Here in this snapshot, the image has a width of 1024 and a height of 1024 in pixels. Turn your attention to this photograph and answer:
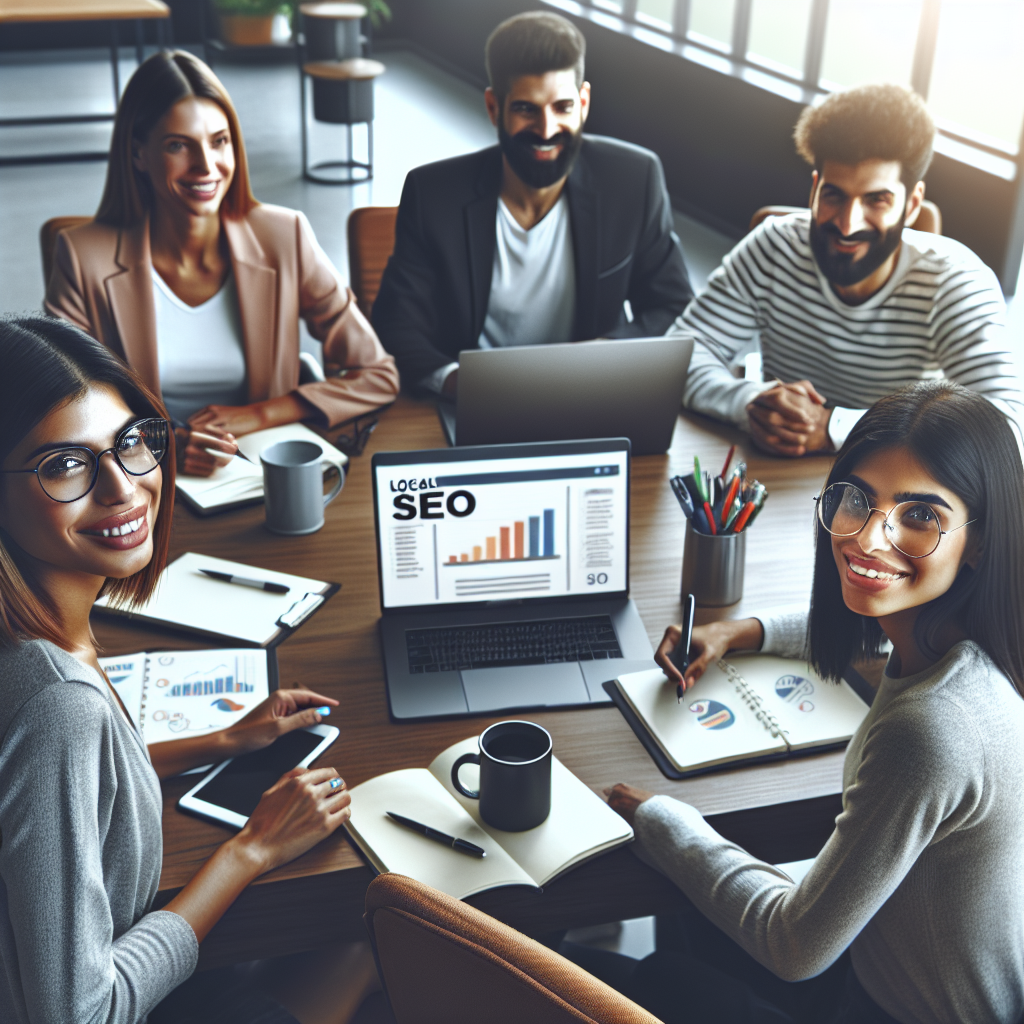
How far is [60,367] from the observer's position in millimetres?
1102

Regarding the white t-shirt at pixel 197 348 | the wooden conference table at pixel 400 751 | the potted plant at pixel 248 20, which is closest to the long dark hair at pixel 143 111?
the white t-shirt at pixel 197 348

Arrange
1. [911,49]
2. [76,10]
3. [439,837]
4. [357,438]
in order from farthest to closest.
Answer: [76,10]
[911,49]
[357,438]
[439,837]

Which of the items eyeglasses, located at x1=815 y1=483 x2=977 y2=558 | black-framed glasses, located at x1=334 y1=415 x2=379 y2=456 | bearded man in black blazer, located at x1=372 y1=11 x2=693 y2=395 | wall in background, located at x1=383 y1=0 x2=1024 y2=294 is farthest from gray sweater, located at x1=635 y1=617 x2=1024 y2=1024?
wall in background, located at x1=383 y1=0 x2=1024 y2=294

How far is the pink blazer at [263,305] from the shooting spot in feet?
7.31

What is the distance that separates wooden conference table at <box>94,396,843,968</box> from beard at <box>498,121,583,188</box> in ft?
3.35

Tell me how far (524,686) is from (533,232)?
150 cm

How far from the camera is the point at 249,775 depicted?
1326 mm

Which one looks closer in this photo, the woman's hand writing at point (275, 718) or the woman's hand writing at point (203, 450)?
the woman's hand writing at point (275, 718)

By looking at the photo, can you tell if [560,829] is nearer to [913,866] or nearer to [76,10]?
[913,866]

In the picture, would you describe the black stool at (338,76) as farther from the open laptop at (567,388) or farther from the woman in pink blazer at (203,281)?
the open laptop at (567,388)

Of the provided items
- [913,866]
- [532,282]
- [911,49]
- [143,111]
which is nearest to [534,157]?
[532,282]

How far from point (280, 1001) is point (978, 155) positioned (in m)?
4.66

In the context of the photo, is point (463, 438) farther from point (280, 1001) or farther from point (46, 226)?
point (46, 226)

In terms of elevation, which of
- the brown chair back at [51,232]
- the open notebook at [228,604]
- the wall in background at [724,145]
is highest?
the brown chair back at [51,232]
